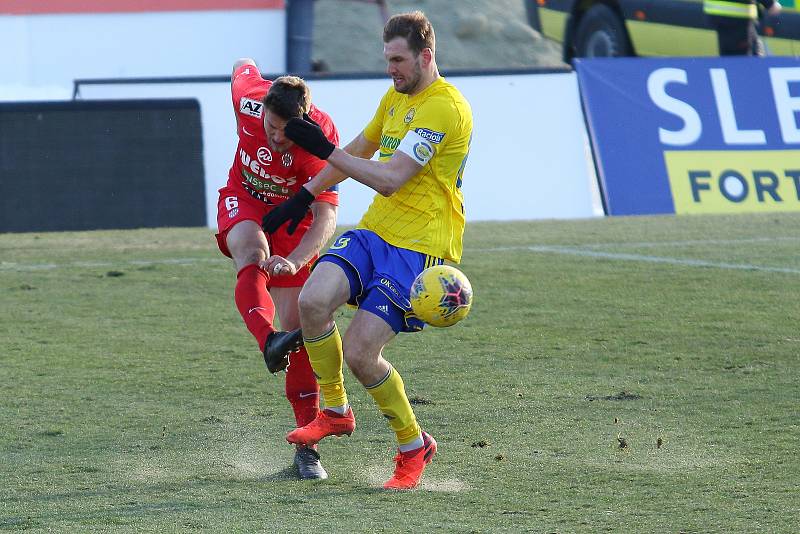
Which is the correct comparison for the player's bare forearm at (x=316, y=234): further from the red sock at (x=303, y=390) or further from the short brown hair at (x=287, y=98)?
the short brown hair at (x=287, y=98)

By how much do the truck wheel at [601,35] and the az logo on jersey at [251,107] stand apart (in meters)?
13.7

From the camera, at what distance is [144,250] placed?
1213 centimetres

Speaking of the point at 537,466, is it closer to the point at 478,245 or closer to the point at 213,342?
the point at 213,342

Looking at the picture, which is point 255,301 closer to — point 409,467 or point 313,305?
point 313,305

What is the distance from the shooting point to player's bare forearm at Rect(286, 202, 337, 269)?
577 centimetres

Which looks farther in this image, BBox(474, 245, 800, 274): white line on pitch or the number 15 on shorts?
BBox(474, 245, 800, 274): white line on pitch

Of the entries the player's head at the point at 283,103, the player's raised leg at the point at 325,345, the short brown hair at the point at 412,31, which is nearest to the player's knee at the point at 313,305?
the player's raised leg at the point at 325,345

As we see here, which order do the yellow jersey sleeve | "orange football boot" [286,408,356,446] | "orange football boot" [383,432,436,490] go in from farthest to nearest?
1. the yellow jersey sleeve
2. "orange football boot" [286,408,356,446]
3. "orange football boot" [383,432,436,490]

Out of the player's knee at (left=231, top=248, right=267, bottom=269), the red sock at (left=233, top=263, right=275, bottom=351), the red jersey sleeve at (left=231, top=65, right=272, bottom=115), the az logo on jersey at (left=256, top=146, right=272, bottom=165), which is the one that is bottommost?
the red sock at (left=233, top=263, right=275, bottom=351)

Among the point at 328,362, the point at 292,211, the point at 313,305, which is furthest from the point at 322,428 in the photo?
the point at 292,211

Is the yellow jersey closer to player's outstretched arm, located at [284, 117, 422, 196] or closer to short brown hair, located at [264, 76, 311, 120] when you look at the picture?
player's outstretched arm, located at [284, 117, 422, 196]

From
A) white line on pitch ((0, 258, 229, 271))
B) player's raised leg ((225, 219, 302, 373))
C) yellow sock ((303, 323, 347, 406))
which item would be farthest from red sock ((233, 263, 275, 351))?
white line on pitch ((0, 258, 229, 271))

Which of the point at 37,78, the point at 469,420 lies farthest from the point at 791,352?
the point at 37,78

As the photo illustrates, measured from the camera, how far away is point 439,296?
16.6ft
